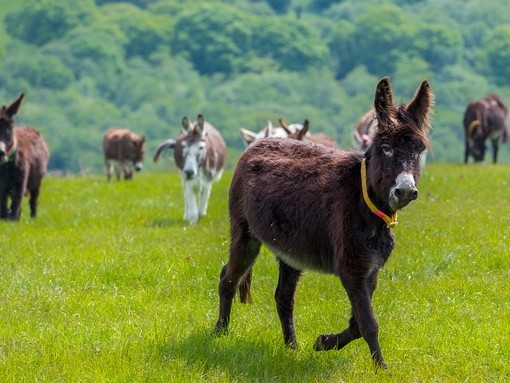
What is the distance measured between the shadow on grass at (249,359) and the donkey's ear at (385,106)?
194 cm

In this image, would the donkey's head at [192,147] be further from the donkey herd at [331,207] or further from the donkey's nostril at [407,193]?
the donkey's nostril at [407,193]

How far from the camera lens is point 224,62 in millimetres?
145875

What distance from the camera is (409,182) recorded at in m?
7.46

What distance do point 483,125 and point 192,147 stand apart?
1674 cm

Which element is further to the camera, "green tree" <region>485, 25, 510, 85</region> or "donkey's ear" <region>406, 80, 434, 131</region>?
"green tree" <region>485, 25, 510, 85</region>

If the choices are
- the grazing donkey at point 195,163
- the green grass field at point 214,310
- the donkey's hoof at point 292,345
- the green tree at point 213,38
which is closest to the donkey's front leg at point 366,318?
the green grass field at point 214,310

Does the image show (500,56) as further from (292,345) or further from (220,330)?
(292,345)

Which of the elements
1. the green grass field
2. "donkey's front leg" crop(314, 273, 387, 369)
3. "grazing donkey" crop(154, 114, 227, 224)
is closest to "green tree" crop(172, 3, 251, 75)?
"grazing donkey" crop(154, 114, 227, 224)

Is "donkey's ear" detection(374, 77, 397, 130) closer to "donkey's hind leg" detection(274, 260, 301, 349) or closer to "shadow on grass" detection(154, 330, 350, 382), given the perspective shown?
"donkey's hind leg" detection(274, 260, 301, 349)

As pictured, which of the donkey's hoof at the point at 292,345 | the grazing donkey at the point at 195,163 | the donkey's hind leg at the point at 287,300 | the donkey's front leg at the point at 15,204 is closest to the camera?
the donkey's hoof at the point at 292,345

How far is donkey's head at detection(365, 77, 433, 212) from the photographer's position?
300 inches

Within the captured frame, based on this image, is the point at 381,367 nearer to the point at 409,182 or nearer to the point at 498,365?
the point at 498,365

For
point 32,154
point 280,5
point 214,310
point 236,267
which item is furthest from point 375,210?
point 280,5

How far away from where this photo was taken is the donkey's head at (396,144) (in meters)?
7.62
